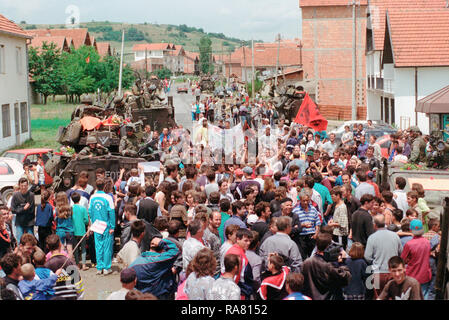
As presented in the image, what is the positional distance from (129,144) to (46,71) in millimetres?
34840

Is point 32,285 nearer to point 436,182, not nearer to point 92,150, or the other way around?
point 436,182

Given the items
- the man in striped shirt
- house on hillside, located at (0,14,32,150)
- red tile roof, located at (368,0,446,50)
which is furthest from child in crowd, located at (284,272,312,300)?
red tile roof, located at (368,0,446,50)

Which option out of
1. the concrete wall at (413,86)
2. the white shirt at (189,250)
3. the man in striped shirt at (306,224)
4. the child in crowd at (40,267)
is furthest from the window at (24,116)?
the white shirt at (189,250)

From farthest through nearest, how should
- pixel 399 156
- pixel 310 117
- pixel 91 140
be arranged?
1. pixel 310 117
2. pixel 91 140
3. pixel 399 156

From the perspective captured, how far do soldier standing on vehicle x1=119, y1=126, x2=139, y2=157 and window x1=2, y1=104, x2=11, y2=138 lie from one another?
14757mm

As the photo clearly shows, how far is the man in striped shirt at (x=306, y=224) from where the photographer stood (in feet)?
32.9

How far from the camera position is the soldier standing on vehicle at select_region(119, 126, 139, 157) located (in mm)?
17188

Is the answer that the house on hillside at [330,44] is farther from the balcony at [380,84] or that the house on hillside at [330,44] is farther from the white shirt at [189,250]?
the white shirt at [189,250]

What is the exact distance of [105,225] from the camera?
459 inches

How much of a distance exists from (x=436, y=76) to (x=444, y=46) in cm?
159

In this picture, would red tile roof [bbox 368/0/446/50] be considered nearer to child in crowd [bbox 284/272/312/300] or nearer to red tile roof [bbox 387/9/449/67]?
red tile roof [bbox 387/9/449/67]

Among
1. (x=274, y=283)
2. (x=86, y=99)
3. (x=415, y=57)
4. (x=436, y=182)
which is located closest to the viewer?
(x=274, y=283)

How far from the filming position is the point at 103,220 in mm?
11695

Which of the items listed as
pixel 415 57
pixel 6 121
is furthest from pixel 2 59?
pixel 415 57
